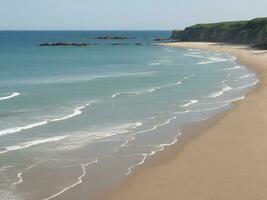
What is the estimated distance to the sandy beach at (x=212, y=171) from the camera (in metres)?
12.1

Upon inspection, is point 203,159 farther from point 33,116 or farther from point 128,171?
point 33,116

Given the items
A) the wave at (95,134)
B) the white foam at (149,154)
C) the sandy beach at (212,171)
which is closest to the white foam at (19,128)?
the wave at (95,134)

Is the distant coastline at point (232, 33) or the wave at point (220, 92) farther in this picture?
the distant coastline at point (232, 33)

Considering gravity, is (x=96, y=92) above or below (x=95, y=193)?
below

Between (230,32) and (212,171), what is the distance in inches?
4281

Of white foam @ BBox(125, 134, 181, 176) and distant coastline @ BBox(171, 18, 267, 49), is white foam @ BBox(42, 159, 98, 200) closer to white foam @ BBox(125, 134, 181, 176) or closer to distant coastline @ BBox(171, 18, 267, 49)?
white foam @ BBox(125, 134, 181, 176)

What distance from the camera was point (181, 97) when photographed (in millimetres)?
30125

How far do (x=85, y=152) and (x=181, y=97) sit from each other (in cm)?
1440

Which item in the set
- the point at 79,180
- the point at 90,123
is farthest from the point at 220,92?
the point at 79,180

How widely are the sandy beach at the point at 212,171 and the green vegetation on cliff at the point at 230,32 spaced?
7356 cm

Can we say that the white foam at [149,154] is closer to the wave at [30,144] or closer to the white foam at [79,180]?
the white foam at [79,180]

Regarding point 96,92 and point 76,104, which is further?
point 96,92

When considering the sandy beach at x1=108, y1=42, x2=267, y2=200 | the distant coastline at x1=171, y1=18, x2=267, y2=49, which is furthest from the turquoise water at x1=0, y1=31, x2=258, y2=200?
the distant coastline at x1=171, y1=18, x2=267, y2=49

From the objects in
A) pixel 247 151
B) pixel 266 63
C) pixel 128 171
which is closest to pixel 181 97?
pixel 247 151
